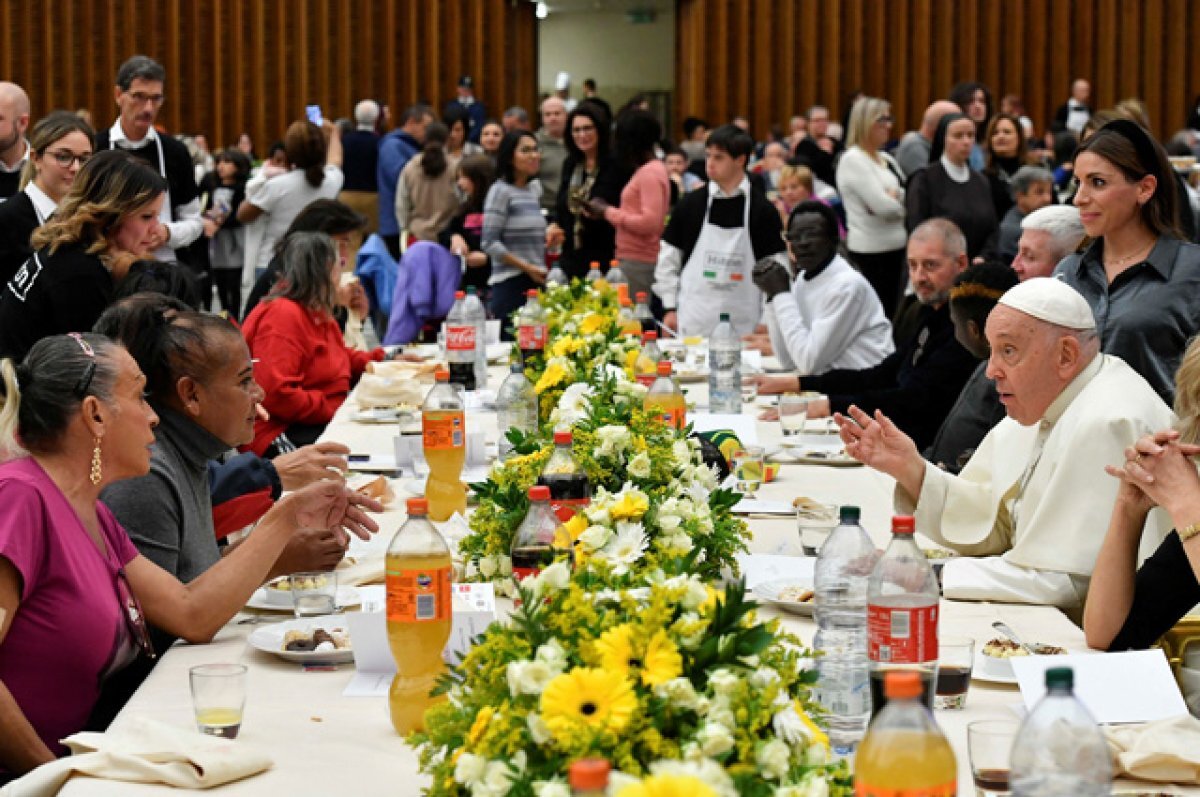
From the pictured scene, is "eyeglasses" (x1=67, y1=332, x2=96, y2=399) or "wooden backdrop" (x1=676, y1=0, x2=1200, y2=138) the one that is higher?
"wooden backdrop" (x1=676, y1=0, x2=1200, y2=138)

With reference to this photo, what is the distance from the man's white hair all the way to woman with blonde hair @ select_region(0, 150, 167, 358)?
2620 millimetres

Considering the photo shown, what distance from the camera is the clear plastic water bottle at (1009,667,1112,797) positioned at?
1.37 meters

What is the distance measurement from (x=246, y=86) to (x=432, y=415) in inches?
507

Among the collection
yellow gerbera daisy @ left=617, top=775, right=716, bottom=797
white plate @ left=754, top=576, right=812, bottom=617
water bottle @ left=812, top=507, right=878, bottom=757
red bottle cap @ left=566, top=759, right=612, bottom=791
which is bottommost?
white plate @ left=754, top=576, right=812, bottom=617

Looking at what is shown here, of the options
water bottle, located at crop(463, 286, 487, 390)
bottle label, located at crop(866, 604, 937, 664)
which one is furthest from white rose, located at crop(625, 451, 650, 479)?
water bottle, located at crop(463, 286, 487, 390)

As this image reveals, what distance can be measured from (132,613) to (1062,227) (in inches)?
131

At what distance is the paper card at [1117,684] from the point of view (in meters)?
2.20

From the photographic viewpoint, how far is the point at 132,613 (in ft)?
8.71

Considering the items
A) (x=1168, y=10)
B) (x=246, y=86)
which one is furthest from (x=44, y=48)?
(x=1168, y=10)

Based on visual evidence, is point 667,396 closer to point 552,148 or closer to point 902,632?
point 902,632

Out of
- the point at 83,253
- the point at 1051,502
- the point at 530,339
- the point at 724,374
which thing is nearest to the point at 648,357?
the point at 724,374

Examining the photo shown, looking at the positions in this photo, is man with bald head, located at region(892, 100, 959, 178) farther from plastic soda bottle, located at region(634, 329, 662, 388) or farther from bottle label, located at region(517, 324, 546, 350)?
plastic soda bottle, located at region(634, 329, 662, 388)

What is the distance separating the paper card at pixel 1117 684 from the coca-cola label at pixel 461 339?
3.01m

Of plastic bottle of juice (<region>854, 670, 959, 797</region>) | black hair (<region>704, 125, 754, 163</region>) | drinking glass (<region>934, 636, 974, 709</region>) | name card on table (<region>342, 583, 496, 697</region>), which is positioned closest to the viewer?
plastic bottle of juice (<region>854, 670, 959, 797</region>)
